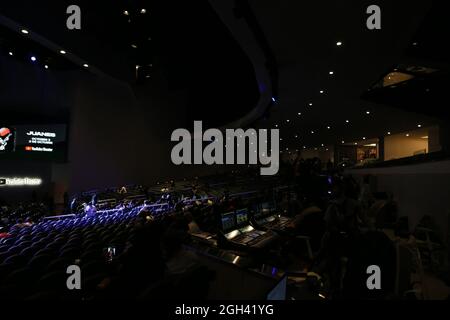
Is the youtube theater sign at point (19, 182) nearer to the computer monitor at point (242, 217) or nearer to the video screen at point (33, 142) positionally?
Result: the video screen at point (33, 142)

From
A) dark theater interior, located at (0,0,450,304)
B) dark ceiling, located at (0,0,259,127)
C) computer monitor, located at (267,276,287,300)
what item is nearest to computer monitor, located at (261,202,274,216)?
dark theater interior, located at (0,0,450,304)

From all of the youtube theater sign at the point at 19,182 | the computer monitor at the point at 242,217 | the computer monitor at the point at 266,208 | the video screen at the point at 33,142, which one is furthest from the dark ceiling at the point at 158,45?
the youtube theater sign at the point at 19,182

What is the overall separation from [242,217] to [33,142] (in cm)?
1470

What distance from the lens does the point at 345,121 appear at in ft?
52.1

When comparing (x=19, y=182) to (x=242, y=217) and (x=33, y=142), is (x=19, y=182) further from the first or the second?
(x=242, y=217)

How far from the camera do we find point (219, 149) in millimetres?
23844

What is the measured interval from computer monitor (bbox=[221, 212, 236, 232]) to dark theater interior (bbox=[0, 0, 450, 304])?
0.04 m

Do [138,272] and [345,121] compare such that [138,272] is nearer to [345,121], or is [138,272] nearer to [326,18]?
[326,18]

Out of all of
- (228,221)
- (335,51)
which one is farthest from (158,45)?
(228,221)

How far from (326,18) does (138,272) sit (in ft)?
17.0

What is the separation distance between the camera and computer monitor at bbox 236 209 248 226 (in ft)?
16.0

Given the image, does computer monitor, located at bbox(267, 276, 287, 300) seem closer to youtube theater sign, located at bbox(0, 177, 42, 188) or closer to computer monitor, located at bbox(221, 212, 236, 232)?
computer monitor, located at bbox(221, 212, 236, 232)

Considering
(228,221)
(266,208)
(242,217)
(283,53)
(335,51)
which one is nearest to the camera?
(228,221)

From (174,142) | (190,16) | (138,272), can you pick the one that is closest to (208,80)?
(174,142)
